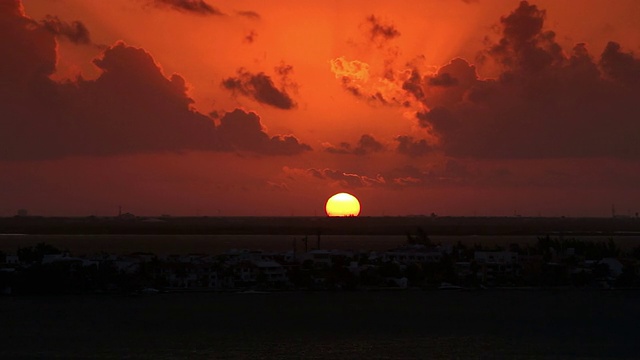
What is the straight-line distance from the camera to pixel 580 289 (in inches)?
1852

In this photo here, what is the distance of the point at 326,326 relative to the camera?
33.7 m

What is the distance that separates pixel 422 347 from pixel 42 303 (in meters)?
18.2

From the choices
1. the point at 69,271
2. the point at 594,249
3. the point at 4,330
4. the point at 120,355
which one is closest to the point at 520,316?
the point at 120,355

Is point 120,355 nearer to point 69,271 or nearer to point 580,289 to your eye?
point 69,271

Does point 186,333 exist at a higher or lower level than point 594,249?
lower

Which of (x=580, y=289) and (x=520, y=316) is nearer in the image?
(x=520, y=316)

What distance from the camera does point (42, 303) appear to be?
40438mm

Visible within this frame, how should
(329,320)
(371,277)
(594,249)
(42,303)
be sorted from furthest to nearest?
(594,249)
(371,277)
(42,303)
(329,320)

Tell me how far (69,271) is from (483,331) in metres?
21.9

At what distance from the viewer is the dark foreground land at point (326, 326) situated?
28797 mm

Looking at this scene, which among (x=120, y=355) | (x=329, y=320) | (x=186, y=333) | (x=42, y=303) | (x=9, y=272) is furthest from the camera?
(x=9, y=272)

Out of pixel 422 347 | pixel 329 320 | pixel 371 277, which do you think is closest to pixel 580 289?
pixel 371 277

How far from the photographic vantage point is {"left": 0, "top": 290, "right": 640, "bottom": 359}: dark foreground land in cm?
2880

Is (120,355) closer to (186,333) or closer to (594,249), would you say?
(186,333)
